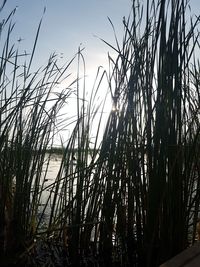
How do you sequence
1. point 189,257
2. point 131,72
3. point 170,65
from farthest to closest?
point 131,72, point 170,65, point 189,257

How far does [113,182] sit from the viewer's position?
A: 5.14ft

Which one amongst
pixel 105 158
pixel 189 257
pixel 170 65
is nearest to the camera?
pixel 189 257

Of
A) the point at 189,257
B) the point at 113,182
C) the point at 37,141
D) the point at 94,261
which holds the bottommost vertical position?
the point at 94,261

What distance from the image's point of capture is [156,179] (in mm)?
1302

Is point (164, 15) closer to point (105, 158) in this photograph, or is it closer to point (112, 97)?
point (112, 97)

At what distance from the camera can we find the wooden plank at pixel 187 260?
855 mm

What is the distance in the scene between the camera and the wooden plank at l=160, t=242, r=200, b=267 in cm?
85

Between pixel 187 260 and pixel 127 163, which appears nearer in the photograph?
pixel 187 260

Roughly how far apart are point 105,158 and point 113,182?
0.39ft

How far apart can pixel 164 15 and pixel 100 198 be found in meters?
0.78

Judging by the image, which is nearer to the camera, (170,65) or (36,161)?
(170,65)

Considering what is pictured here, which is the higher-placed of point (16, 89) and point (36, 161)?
point (16, 89)

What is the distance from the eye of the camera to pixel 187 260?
890 millimetres

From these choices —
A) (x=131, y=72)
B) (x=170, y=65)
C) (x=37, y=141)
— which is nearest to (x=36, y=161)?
(x=37, y=141)
